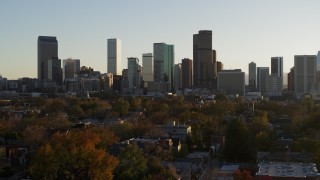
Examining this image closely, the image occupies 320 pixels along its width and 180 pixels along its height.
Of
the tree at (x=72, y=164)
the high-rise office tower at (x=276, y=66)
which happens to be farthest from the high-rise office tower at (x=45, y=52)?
the tree at (x=72, y=164)

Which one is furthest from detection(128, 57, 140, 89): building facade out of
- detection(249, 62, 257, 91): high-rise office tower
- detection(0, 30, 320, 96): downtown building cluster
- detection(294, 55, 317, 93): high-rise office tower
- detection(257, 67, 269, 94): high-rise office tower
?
detection(249, 62, 257, 91): high-rise office tower

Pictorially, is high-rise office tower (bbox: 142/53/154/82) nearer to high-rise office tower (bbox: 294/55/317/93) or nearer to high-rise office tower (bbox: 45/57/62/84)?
high-rise office tower (bbox: 45/57/62/84)

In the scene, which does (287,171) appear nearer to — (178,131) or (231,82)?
(178,131)

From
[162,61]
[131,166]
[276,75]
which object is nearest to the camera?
[131,166]

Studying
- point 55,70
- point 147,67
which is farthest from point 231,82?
point 55,70

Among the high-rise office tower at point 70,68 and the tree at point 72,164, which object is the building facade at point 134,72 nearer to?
the high-rise office tower at point 70,68

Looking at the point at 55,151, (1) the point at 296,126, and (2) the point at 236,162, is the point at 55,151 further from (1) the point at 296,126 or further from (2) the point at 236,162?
(1) the point at 296,126

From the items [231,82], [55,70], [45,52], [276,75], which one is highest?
[45,52]
